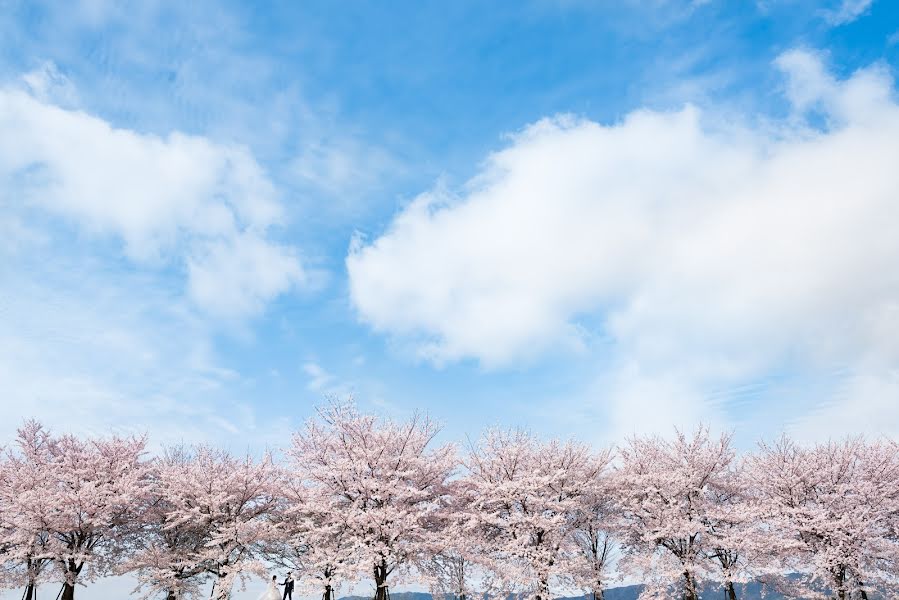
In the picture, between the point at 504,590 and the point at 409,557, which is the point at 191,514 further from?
the point at 504,590

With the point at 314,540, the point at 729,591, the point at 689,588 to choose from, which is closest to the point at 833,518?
the point at 729,591

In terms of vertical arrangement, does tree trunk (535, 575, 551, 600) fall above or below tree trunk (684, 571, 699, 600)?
above

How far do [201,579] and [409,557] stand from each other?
505 inches

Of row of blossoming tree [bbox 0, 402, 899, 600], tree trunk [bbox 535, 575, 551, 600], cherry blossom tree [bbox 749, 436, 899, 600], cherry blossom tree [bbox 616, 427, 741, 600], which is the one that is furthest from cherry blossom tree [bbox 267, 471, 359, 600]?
cherry blossom tree [bbox 749, 436, 899, 600]

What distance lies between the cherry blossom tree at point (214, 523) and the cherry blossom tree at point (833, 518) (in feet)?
89.1

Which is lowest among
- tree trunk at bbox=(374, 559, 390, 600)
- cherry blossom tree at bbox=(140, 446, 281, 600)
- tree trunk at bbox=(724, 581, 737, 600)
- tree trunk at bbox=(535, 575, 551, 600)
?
tree trunk at bbox=(724, 581, 737, 600)

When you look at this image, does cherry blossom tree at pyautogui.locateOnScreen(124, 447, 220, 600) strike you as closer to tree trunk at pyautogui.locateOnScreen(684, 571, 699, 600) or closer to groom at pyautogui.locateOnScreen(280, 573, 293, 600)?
groom at pyautogui.locateOnScreen(280, 573, 293, 600)

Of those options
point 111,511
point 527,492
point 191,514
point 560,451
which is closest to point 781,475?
point 560,451

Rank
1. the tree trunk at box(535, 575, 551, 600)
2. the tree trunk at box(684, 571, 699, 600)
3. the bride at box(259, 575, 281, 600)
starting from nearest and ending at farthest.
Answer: the bride at box(259, 575, 281, 600)
the tree trunk at box(535, 575, 551, 600)
the tree trunk at box(684, 571, 699, 600)

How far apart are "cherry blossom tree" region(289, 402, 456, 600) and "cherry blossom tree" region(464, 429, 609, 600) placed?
229cm

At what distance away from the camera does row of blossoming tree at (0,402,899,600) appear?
89.8ft

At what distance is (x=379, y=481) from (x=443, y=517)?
4208mm

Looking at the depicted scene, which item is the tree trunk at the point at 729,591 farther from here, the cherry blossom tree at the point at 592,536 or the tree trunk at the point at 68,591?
the tree trunk at the point at 68,591

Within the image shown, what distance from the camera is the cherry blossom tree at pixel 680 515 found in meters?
29.4
